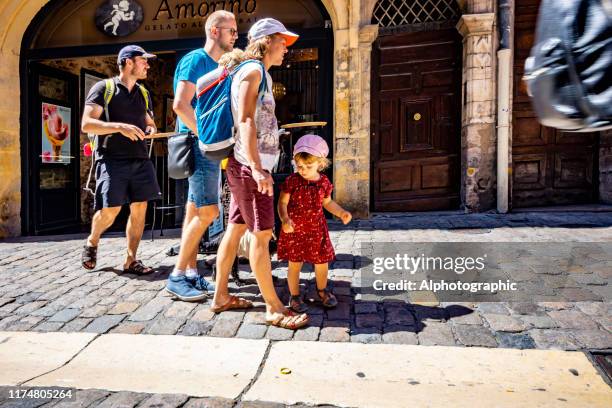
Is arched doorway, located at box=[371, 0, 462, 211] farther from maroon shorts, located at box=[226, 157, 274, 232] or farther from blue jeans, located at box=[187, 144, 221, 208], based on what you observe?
maroon shorts, located at box=[226, 157, 274, 232]

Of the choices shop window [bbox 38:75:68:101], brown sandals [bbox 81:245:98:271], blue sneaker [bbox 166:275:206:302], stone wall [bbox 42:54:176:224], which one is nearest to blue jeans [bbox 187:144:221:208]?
blue sneaker [bbox 166:275:206:302]

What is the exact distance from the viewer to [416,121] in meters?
7.95

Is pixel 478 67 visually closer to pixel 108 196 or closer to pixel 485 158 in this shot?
pixel 485 158

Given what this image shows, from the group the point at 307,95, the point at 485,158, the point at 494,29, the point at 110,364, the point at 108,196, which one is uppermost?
the point at 494,29

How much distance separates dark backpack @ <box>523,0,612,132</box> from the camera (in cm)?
168

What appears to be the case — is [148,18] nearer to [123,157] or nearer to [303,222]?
[123,157]

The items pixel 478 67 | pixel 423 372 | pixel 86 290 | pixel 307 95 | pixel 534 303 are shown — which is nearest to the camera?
pixel 423 372

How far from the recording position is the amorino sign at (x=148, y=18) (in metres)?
7.68

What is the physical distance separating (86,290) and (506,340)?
9.98 ft

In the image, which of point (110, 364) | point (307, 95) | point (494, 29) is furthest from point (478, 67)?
point (110, 364)

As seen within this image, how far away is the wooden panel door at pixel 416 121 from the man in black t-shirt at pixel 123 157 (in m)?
4.36

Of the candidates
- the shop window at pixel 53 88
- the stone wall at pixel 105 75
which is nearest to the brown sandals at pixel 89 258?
the shop window at pixel 53 88

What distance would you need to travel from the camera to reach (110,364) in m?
2.54

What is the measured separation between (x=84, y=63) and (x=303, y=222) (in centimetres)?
769
